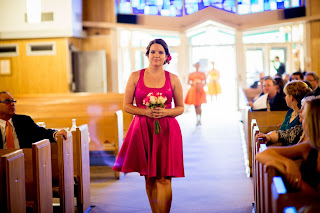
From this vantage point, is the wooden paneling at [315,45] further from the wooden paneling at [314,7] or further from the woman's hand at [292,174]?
the woman's hand at [292,174]

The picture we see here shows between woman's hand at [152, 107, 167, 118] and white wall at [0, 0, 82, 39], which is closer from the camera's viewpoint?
woman's hand at [152, 107, 167, 118]

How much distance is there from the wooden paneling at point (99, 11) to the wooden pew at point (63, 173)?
35.1 feet

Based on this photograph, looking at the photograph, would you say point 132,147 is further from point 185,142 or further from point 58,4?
point 58,4

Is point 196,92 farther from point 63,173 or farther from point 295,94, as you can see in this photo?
point 63,173

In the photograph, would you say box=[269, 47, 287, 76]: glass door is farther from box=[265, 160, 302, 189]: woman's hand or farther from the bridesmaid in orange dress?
box=[265, 160, 302, 189]: woman's hand

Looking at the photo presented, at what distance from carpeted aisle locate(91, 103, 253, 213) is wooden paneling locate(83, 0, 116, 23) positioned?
6821mm

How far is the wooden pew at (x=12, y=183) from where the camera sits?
8.24 feet

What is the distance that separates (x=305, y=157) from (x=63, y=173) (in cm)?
203

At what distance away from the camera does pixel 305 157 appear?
2205mm

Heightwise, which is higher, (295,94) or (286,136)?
(295,94)

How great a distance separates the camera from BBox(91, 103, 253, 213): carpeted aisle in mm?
4402

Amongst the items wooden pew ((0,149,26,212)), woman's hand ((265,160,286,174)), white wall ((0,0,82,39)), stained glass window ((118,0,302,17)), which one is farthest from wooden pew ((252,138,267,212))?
stained glass window ((118,0,302,17))

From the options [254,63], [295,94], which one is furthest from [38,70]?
[295,94]

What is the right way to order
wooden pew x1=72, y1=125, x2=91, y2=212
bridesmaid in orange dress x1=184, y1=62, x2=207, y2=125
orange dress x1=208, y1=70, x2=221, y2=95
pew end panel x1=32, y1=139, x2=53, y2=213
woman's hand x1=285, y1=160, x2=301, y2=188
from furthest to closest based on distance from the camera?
orange dress x1=208, y1=70, x2=221, y2=95
bridesmaid in orange dress x1=184, y1=62, x2=207, y2=125
wooden pew x1=72, y1=125, x2=91, y2=212
pew end panel x1=32, y1=139, x2=53, y2=213
woman's hand x1=285, y1=160, x2=301, y2=188
